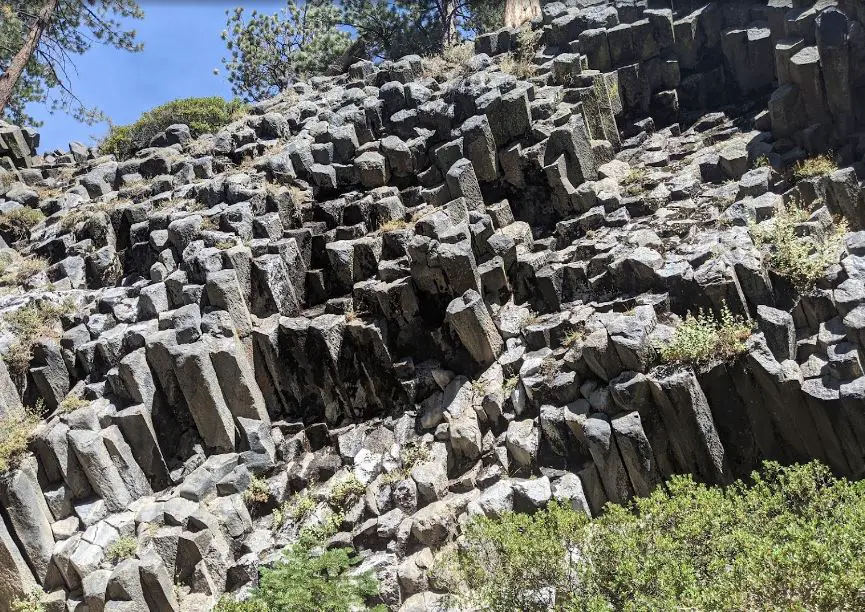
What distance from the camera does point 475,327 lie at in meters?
14.6

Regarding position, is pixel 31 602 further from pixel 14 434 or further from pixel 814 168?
pixel 814 168

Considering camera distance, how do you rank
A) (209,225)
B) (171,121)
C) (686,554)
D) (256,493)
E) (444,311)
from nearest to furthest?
(686,554) → (256,493) → (444,311) → (209,225) → (171,121)

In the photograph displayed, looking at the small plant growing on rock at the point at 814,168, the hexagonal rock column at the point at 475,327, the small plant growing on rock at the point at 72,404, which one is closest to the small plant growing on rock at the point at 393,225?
the hexagonal rock column at the point at 475,327

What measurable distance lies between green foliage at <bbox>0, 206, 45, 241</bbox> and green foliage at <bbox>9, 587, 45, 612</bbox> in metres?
11.2

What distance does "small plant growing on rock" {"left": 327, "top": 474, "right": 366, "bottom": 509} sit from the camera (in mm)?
13656

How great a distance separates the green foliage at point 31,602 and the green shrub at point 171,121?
1678cm

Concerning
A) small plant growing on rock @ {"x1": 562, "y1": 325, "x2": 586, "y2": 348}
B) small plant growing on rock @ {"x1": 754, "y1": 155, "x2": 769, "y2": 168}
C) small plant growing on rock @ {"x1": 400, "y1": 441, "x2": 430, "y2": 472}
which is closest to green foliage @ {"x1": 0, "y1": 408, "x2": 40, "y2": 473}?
small plant growing on rock @ {"x1": 400, "y1": 441, "x2": 430, "y2": 472}

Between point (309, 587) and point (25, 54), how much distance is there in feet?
71.4

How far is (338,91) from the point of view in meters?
23.6

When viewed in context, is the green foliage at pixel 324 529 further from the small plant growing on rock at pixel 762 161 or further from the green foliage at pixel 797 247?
the small plant growing on rock at pixel 762 161

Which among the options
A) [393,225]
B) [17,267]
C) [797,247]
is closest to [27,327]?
[17,267]

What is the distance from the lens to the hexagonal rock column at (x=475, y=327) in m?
14.6

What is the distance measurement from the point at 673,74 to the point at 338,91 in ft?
32.5

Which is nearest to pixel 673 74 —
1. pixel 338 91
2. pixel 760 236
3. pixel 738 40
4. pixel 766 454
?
pixel 738 40
